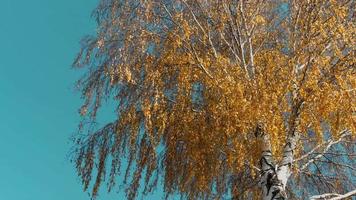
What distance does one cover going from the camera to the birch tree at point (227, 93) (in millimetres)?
7004

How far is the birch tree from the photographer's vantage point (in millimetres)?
7004

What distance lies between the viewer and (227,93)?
7078 millimetres

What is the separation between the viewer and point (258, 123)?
7117mm

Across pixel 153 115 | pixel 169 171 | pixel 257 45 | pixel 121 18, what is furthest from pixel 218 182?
pixel 121 18

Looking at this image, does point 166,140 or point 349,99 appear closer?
point 349,99

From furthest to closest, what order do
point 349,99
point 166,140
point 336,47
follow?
point 166,140 → point 336,47 → point 349,99

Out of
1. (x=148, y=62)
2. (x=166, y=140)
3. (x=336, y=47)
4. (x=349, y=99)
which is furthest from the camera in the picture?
(x=166, y=140)

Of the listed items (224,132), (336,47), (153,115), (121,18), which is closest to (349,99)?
(336,47)

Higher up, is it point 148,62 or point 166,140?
point 148,62

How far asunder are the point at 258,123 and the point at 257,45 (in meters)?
2.49

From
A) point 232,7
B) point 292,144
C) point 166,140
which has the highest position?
point 232,7

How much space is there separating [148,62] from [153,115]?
0.76 meters

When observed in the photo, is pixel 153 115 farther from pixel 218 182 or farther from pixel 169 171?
pixel 218 182

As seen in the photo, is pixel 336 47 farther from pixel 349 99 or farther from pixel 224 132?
pixel 224 132
